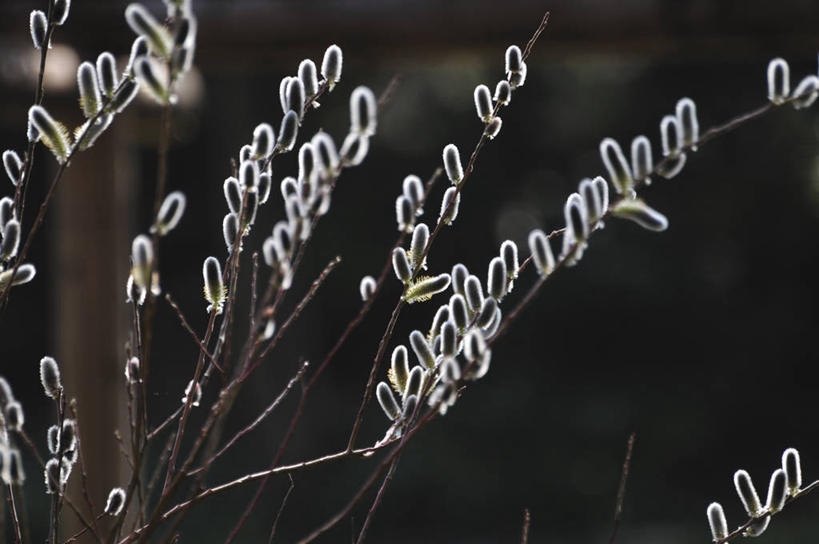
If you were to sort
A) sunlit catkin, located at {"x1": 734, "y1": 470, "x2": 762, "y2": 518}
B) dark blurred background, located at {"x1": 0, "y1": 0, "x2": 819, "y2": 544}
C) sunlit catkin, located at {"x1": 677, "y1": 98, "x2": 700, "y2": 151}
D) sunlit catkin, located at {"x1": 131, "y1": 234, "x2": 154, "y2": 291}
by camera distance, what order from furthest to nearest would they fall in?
dark blurred background, located at {"x1": 0, "y1": 0, "x2": 819, "y2": 544}
sunlit catkin, located at {"x1": 734, "y1": 470, "x2": 762, "y2": 518}
sunlit catkin, located at {"x1": 677, "y1": 98, "x2": 700, "y2": 151}
sunlit catkin, located at {"x1": 131, "y1": 234, "x2": 154, "y2": 291}

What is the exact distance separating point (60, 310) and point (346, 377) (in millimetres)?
6084

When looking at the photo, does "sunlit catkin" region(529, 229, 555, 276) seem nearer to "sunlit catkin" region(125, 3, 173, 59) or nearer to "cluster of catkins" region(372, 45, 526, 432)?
"cluster of catkins" region(372, 45, 526, 432)

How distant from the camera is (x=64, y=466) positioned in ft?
2.71

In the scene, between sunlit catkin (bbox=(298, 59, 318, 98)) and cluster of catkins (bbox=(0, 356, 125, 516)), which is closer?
cluster of catkins (bbox=(0, 356, 125, 516))

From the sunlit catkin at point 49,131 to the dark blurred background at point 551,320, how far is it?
533cm

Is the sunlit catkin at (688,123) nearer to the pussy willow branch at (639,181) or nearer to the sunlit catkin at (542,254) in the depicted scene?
the pussy willow branch at (639,181)

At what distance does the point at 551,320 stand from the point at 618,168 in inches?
291

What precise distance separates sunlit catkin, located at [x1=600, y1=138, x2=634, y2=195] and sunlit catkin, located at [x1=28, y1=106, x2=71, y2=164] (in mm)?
420

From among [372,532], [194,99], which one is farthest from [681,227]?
[194,99]

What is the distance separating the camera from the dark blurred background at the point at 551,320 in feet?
23.0

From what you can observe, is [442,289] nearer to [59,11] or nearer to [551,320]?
[59,11]

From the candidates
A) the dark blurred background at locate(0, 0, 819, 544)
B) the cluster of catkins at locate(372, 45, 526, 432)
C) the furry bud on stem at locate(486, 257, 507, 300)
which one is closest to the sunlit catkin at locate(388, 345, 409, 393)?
the cluster of catkins at locate(372, 45, 526, 432)

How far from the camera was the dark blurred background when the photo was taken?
7.01m

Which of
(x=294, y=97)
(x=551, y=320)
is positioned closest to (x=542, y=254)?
(x=294, y=97)
